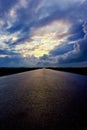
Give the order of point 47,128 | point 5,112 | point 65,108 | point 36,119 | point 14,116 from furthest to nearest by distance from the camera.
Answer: point 65,108, point 5,112, point 14,116, point 36,119, point 47,128

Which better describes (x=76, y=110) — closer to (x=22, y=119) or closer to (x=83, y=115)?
(x=83, y=115)

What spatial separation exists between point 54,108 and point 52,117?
1760 millimetres

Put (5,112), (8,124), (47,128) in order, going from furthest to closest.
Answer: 1. (5,112)
2. (8,124)
3. (47,128)

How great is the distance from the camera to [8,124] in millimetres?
7707

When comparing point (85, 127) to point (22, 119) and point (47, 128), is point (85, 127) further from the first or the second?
point (22, 119)

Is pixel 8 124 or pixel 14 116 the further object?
pixel 14 116

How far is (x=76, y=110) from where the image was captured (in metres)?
9.80

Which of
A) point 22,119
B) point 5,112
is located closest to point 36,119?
point 22,119

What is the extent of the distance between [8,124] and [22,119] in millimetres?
764

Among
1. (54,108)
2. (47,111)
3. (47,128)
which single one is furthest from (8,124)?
(54,108)

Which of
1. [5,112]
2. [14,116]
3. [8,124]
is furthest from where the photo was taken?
[5,112]

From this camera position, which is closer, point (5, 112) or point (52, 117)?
point (52, 117)

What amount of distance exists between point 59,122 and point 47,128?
813 mm

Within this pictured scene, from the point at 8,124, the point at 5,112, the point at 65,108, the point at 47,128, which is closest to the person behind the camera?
the point at 47,128
